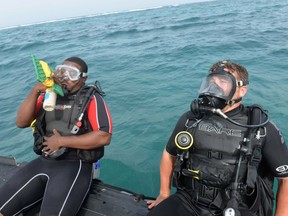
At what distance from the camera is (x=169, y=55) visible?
1312cm

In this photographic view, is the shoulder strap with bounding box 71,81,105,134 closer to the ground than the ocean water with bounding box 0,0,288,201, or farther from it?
farther from it

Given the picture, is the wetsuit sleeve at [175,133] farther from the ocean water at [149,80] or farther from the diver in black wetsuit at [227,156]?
the ocean water at [149,80]

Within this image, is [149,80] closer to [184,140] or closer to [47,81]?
[47,81]

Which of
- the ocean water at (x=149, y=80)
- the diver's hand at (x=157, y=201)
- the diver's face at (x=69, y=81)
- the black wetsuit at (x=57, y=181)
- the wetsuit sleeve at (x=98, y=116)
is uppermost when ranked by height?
the diver's face at (x=69, y=81)

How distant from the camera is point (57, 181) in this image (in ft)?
8.97

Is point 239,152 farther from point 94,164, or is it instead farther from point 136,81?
point 136,81

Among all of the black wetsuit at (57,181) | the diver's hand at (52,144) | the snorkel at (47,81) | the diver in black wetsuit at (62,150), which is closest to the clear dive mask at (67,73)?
the diver in black wetsuit at (62,150)

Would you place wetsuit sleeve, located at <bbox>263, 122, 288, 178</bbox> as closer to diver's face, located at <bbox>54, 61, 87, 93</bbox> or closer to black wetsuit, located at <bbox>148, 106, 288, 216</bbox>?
black wetsuit, located at <bbox>148, 106, 288, 216</bbox>

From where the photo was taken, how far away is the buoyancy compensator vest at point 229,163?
215 centimetres

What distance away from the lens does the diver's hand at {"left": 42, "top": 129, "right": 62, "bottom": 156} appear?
2879mm

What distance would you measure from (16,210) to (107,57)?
1214 centimetres

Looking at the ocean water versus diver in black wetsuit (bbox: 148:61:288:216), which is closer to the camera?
diver in black wetsuit (bbox: 148:61:288:216)

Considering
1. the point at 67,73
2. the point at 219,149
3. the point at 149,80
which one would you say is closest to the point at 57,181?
the point at 67,73

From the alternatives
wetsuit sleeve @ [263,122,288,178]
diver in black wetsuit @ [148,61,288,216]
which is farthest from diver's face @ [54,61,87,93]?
wetsuit sleeve @ [263,122,288,178]
